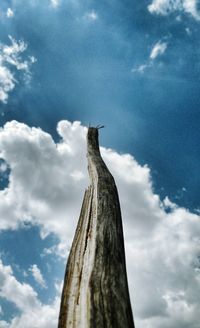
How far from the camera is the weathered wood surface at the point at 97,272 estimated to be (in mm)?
2092

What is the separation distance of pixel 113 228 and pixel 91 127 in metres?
3.55

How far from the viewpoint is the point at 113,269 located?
241 centimetres

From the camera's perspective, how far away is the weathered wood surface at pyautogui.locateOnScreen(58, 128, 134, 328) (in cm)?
209

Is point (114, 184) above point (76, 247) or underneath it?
above

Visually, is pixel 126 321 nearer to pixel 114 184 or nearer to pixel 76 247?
pixel 76 247

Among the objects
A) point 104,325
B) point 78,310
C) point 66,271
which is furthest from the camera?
point 66,271

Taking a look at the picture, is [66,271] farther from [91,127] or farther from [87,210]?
[91,127]

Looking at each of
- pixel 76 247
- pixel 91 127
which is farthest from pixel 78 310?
pixel 91 127

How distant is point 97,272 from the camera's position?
2.38m

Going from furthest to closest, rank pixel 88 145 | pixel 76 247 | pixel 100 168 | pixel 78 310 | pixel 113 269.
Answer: pixel 88 145 → pixel 100 168 → pixel 76 247 → pixel 113 269 → pixel 78 310

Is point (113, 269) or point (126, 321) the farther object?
point (113, 269)

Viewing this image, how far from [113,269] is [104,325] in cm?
50

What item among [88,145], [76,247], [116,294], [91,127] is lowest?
[116,294]

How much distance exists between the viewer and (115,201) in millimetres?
3432
